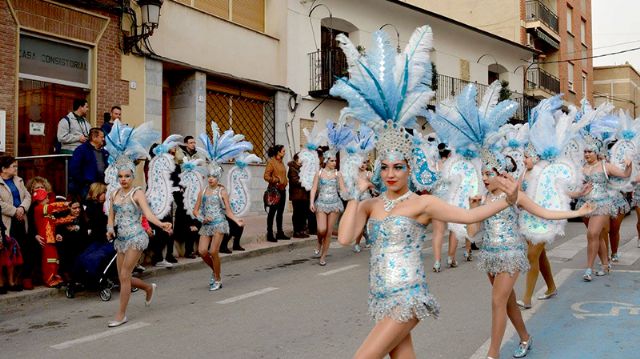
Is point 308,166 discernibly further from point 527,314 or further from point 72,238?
point 527,314

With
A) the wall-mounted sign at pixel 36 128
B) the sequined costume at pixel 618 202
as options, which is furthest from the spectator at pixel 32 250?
the sequined costume at pixel 618 202

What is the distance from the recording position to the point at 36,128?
11023 millimetres

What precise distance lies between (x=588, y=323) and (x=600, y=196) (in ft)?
10.2

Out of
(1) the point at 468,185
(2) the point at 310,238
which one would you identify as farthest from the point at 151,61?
(1) the point at 468,185

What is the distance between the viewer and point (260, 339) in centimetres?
555

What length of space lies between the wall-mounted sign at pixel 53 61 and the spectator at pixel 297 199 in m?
4.65

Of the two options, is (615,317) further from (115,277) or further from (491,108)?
(115,277)

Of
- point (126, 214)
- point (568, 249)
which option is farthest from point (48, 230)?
point (568, 249)

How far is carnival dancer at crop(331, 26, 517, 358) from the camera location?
3508mm

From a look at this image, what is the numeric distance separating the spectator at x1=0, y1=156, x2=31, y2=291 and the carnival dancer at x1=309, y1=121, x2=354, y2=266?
14.9ft

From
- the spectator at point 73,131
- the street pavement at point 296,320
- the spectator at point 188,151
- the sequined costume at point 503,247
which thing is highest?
the spectator at point 73,131

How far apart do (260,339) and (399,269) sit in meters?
2.42

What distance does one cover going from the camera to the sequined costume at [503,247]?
4.98 meters

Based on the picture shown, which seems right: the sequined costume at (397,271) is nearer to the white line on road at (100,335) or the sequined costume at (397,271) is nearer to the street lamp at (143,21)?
the white line on road at (100,335)
